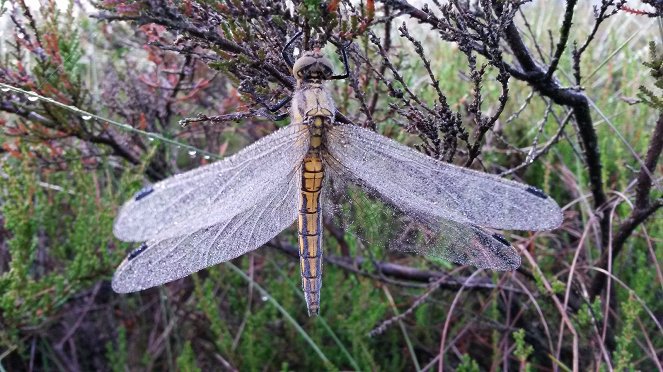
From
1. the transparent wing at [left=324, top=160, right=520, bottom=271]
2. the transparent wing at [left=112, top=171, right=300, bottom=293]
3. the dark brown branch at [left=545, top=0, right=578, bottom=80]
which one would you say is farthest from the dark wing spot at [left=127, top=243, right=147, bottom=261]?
the dark brown branch at [left=545, top=0, right=578, bottom=80]

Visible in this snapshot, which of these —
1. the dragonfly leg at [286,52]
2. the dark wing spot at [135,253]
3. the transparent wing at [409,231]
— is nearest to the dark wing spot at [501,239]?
the transparent wing at [409,231]

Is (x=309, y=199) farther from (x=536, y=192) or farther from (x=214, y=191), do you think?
(x=536, y=192)

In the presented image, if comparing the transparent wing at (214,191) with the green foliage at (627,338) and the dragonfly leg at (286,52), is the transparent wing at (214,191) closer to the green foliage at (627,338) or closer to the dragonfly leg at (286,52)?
the dragonfly leg at (286,52)

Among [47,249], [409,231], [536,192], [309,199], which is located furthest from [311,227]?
[47,249]

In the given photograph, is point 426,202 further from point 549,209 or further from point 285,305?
point 285,305

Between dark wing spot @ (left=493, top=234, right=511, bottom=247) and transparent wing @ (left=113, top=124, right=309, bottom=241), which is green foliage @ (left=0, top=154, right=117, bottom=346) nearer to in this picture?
transparent wing @ (left=113, top=124, right=309, bottom=241)

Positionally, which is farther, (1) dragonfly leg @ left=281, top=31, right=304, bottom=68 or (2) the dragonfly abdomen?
(2) the dragonfly abdomen
